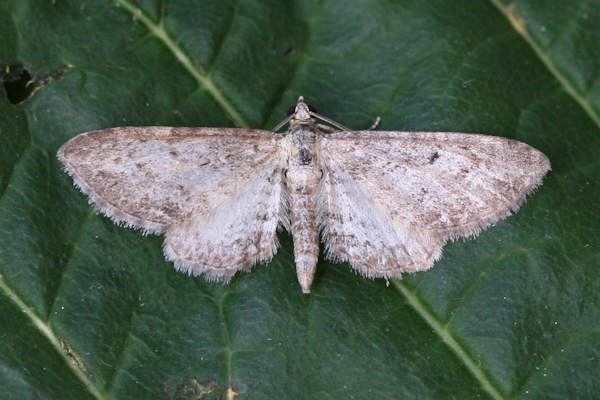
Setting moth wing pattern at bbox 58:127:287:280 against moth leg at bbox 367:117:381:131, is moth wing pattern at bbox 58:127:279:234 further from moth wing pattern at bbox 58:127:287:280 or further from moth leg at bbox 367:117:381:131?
moth leg at bbox 367:117:381:131

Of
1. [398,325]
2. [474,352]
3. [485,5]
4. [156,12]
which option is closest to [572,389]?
[474,352]

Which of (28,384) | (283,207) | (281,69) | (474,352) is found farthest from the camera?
(281,69)

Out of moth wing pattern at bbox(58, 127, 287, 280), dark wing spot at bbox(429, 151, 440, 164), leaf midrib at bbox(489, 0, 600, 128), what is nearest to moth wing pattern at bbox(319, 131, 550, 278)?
dark wing spot at bbox(429, 151, 440, 164)

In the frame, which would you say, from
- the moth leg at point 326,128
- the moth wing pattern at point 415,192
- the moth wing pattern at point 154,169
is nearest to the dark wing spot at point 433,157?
the moth wing pattern at point 415,192

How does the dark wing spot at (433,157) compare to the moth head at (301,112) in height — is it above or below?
above

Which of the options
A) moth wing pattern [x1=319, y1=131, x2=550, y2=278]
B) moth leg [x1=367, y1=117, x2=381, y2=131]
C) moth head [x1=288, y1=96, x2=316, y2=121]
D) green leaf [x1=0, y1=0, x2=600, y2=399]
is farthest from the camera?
moth leg [x1=367, y1=117, x2=381, y2=131]

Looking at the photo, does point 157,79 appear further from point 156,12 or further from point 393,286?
point 393,286

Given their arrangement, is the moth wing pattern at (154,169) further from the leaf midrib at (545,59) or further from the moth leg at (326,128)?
the leaf midrib at (545,59)
